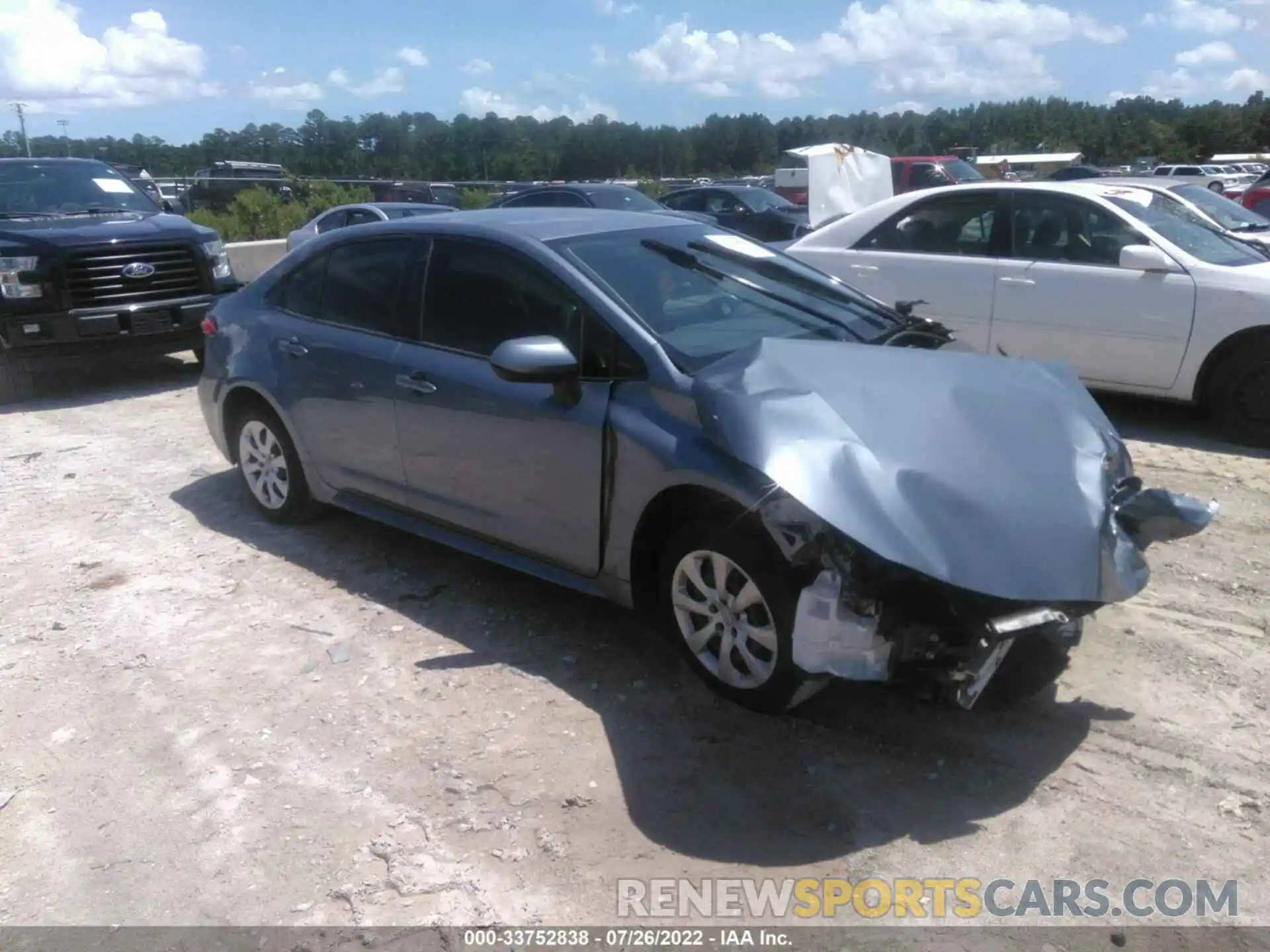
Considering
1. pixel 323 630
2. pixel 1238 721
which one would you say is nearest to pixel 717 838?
pixel 1238 721

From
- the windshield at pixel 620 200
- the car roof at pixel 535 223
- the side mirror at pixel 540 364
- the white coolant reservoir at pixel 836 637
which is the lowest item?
the white coolant reservoir at pixel 836 637

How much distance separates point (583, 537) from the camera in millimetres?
3990

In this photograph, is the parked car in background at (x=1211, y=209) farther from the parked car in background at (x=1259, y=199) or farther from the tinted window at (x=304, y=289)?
the parked car in background at (x=1259, y=199)

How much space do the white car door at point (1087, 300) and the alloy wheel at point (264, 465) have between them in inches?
174

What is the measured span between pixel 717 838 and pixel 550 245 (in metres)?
2.40

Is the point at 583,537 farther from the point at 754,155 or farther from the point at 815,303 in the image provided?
the point at 754,155

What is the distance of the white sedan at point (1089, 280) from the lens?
21.2ft

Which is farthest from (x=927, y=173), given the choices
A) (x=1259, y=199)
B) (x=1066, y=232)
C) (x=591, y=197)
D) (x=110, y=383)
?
(x=110, y=383)

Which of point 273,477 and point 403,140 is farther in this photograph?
point 403,140

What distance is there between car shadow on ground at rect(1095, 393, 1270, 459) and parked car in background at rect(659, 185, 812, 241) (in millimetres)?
10819

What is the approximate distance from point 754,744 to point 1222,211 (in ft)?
27.9

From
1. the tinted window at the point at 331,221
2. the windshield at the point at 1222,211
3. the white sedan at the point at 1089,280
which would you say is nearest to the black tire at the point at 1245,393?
the white sedan at the point at 1089,280

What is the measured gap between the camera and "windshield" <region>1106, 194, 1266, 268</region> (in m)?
6.77

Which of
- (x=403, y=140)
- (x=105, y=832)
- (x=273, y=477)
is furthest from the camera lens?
(x=403, y=140)
